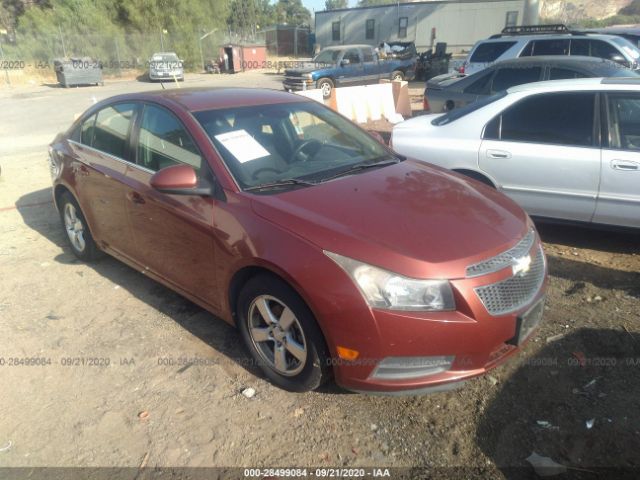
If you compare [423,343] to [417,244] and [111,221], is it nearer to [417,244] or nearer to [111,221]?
[417,244]

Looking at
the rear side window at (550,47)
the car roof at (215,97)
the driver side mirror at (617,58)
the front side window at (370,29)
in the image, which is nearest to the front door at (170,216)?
the car roof at (215,97)

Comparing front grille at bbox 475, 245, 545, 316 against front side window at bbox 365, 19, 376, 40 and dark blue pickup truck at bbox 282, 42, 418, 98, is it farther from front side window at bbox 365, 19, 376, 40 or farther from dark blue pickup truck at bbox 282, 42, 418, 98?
front side window at bbox 365, 19, 376, 40

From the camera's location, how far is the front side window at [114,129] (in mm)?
3887

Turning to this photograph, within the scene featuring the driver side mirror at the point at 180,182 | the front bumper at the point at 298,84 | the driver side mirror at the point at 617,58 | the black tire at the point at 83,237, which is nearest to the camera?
the driver side mirror at the point at 180,182

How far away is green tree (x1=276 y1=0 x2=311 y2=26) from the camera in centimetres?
8184

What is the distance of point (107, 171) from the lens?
12.9 ft

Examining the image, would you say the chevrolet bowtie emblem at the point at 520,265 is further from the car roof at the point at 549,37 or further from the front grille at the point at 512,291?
the car roof at the point at 549,37

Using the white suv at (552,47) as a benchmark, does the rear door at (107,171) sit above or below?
below

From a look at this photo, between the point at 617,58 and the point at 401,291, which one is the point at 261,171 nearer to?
the point at 401,291

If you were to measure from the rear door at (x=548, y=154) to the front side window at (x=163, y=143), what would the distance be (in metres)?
2.80

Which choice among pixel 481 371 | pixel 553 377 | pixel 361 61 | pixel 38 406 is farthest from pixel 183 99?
pixel 361 61

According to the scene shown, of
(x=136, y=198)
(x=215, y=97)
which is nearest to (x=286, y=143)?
(x=215, y=97)

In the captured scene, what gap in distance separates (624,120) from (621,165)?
0.47 meters

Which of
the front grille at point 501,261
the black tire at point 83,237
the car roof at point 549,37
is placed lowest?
the black tire at point 83,237
